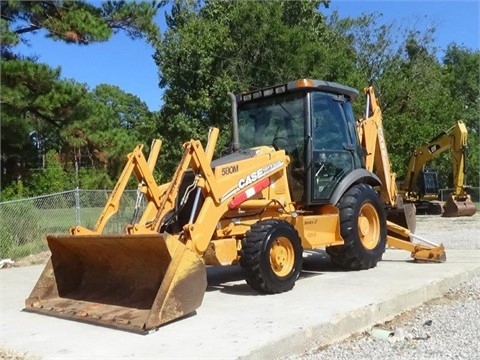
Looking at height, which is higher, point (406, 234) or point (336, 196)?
point (336, 196)

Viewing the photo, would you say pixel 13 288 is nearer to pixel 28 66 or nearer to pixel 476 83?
pixel 28 66

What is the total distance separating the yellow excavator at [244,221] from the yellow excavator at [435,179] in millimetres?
14664

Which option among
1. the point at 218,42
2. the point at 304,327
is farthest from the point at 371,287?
the point at 218,42

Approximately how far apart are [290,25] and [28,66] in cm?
1730

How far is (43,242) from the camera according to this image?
1392 centimetres

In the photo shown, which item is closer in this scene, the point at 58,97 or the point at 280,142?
the point at 280,142

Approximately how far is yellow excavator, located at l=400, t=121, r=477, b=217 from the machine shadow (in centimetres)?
1432

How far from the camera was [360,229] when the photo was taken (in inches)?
344

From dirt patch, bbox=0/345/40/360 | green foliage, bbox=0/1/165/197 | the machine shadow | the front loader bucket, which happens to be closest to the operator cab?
the machine shadow

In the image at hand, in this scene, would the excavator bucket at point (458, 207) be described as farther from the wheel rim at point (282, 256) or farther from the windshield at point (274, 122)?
the wheel rim at point (282, 256)

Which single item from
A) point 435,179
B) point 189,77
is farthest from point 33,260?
point 435,179

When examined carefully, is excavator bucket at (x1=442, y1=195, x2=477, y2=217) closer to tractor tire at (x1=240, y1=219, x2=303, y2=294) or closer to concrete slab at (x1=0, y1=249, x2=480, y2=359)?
concrete slab at (x1=0, y1=249, x2=480, y2=359)

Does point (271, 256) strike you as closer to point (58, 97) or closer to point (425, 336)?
point (425, 336)

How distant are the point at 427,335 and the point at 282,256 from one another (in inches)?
77.5
